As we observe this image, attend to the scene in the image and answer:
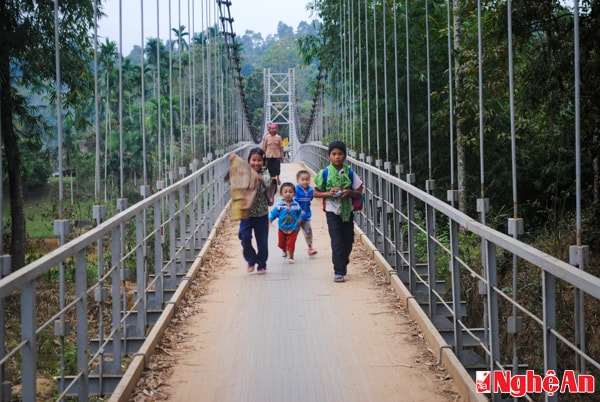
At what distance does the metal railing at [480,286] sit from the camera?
3283mm

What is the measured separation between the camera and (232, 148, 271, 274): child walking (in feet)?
26.5

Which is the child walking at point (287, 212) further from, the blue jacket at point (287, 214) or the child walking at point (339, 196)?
the child walking at point (339, 196)

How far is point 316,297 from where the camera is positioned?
7.07 m

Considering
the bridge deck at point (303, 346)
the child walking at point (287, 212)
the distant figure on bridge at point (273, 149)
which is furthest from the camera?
the distant figure on bridge at point (273, 149)

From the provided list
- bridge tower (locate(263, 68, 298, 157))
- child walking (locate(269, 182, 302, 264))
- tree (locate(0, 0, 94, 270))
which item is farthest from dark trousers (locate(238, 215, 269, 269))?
bridge tower (locate(263, 68, 298, 157))

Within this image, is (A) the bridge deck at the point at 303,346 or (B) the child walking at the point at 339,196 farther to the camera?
(B) the child walking at the point at 339,196

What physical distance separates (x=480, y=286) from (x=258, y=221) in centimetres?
401

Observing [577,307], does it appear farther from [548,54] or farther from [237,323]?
[548,54]

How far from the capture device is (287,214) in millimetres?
8406

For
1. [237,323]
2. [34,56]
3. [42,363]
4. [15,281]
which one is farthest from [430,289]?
[34,56]

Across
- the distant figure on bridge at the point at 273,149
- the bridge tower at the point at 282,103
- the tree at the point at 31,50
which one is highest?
the bridge tower at the point at 282,103

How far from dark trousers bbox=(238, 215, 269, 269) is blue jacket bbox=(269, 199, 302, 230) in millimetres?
184

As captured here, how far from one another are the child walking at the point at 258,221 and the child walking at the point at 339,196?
2.12ft

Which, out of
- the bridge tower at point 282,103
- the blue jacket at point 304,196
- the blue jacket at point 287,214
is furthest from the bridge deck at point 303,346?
the bridge tower at point 282,103
